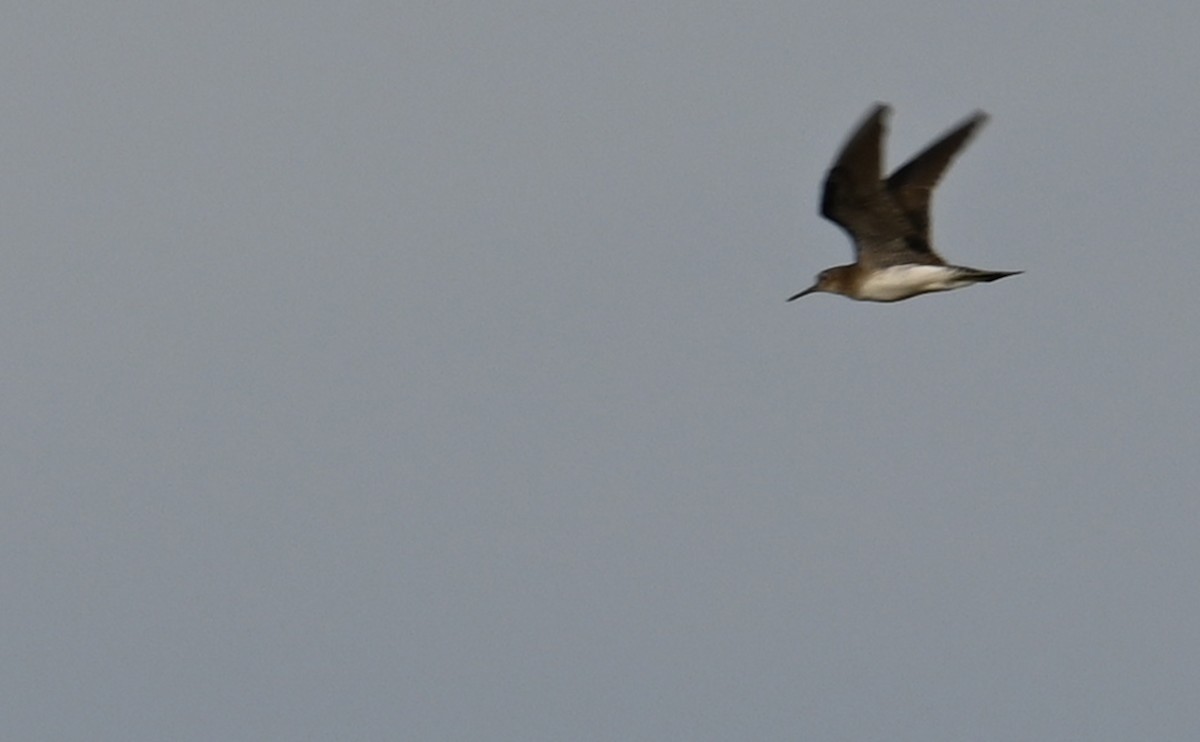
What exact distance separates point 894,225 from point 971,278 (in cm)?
95

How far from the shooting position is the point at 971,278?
33.9 meters

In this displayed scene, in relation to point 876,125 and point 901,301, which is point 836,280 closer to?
point 901,301

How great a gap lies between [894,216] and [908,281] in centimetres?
85

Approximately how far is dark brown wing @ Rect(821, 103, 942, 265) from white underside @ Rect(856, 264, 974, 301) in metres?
0.10

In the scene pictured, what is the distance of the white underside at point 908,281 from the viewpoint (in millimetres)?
34156

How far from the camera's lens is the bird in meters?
33.2

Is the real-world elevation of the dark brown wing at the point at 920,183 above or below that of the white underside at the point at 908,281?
above

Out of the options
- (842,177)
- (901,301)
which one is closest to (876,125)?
(842,177)

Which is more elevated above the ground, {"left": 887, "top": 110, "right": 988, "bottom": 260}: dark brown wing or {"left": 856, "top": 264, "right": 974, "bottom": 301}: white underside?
{"left": 887, "top": 110, "right": 988, "bottom": 260}: dark brown wing

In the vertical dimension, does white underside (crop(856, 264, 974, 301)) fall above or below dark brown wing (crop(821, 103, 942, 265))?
below

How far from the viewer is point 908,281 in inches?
1361

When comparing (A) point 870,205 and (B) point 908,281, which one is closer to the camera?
(A) point 870,205

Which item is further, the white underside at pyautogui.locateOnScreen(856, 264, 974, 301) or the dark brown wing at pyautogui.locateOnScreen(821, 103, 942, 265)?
the white underside at pyautogui.locateOnScreen(856, 264, 974, 301)

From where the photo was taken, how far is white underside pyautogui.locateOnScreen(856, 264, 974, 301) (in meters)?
34.2
